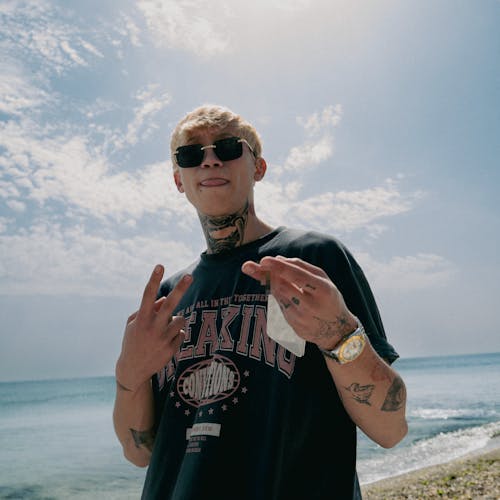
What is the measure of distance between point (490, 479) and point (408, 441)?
8.57 m

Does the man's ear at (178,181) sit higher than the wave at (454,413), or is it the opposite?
the man's ear at (178,181)

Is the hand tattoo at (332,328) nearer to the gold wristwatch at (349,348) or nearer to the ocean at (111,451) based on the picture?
the gold wristwatch at (349,348)

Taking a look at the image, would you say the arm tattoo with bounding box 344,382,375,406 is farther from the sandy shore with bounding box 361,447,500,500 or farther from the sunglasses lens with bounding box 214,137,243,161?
the sandy shore with bounding box 361,447,500,500

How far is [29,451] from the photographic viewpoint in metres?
23.6

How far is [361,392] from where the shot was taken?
1625mm

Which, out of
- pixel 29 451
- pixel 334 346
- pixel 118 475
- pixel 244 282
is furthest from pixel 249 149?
pixel 29 451

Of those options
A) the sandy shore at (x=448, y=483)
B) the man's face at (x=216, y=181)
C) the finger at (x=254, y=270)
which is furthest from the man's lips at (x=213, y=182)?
the sandy shore at (x=448, y=483)

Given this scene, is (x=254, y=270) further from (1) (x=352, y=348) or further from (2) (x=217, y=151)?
(2) (x=217, y=151)

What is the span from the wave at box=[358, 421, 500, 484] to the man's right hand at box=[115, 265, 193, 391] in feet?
41.0

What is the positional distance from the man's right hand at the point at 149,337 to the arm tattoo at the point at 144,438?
320 mm

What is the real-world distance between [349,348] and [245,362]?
1.74 feet

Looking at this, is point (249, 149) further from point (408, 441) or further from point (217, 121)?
point (408, 441)

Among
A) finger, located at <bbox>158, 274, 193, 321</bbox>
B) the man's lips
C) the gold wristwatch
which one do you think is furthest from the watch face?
the man's lips

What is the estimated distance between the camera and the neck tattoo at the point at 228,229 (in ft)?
7.54
